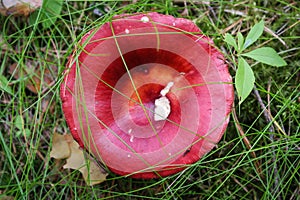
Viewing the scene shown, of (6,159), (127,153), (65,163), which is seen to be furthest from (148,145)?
(6,159)

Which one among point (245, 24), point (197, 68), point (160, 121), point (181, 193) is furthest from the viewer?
point (245, 24)

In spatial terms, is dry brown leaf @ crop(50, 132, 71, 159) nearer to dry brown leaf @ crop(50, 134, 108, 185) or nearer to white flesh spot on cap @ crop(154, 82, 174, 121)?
dry brown leaf @ crop(50, 134, 108, 185)

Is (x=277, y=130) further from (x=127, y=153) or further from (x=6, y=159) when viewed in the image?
(x=6, y=159)

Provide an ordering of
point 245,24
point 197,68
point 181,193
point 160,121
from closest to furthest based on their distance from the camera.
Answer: point 197,68 < point 160,121 < point 181,193 < point 245,24

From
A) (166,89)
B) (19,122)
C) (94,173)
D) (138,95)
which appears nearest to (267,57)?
(166,89)

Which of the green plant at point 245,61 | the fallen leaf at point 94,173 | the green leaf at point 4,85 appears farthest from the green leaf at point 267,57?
the green leaf at point 4,85
